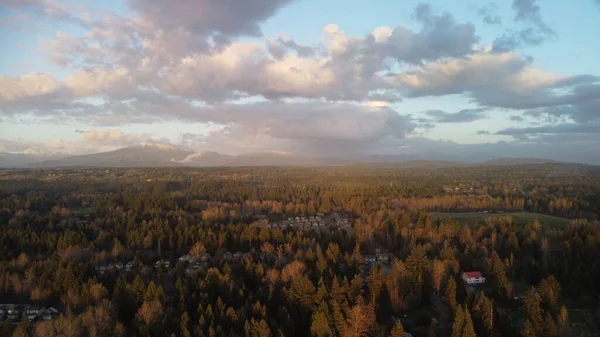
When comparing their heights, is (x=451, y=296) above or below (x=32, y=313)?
above

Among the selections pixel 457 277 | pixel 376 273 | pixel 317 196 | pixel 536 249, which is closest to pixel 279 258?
pixel 376 273

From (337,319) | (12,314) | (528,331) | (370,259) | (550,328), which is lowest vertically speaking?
(370,259)

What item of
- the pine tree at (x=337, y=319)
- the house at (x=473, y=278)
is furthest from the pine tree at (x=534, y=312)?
the pine tree at (x=337, y=319)

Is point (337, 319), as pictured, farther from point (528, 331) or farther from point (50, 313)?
point (50, 313)

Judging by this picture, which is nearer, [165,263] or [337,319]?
[337,319]

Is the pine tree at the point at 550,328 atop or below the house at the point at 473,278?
atop

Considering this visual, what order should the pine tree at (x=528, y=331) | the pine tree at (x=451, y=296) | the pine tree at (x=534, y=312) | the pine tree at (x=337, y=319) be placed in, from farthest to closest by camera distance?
the pine tree at (x=451, y=296)
the pine tree at (x=337, y=319)
the pine tree at (x=534, y=312)
the pine tree at (x=528, y=331)

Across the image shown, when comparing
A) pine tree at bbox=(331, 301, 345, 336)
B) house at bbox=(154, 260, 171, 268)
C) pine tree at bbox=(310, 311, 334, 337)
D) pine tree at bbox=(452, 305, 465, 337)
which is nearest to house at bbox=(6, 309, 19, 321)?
house at bbox=(154, 260, 171, 268)

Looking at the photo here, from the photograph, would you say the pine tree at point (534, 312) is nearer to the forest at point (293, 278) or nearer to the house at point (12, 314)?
the forest at point (293, 278)

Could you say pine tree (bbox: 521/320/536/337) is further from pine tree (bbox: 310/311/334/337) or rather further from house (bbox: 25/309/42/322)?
house (bbox: 25/309/42/322)

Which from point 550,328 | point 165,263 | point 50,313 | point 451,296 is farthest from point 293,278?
point 50,313

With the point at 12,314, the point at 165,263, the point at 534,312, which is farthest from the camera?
the point at 165,263

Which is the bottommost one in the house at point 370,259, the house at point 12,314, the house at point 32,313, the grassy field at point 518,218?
the house at point 370,259
